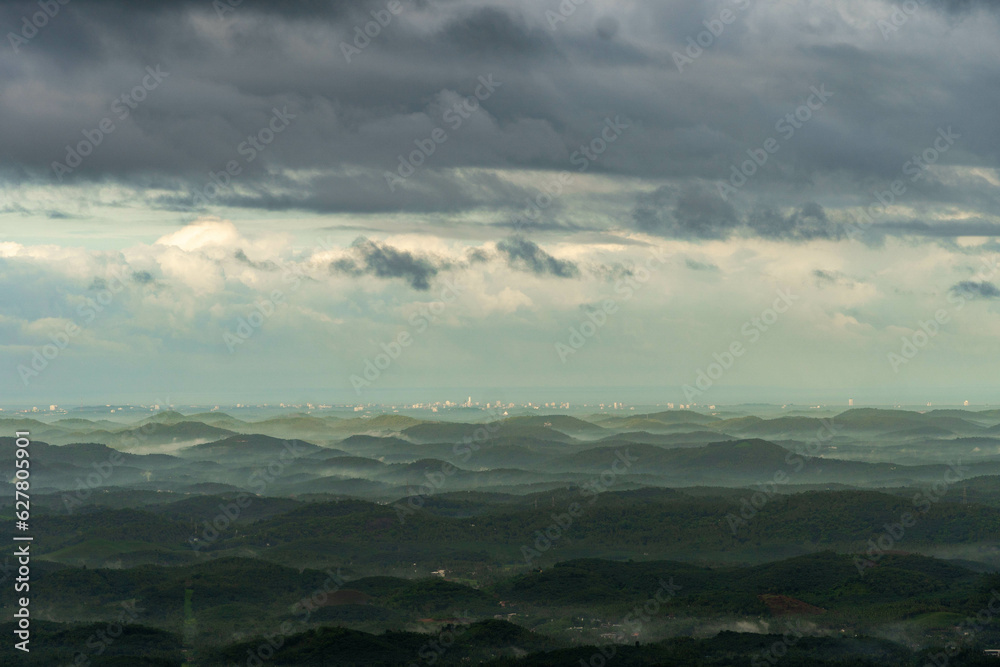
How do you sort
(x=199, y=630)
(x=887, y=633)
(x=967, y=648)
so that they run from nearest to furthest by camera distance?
1. (x=967, y=648)
2. (x=887, y=633)
3. (x=199, y=630)

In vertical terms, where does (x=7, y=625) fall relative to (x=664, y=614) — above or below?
above

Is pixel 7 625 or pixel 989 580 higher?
pixel 7 625

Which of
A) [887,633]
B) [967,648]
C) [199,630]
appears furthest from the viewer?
[199,630]

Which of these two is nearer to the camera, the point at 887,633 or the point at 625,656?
the point at 625,656

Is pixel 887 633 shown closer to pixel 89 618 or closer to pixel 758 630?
pixel 758 630

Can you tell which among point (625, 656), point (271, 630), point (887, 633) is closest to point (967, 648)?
point (887, 633)

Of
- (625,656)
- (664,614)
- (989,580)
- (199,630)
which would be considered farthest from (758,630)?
(199,630)

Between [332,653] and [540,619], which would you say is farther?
[540,619]

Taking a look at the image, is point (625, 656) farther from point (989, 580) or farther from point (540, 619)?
point (989, 580)

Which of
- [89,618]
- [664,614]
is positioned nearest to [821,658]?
[664,614]
